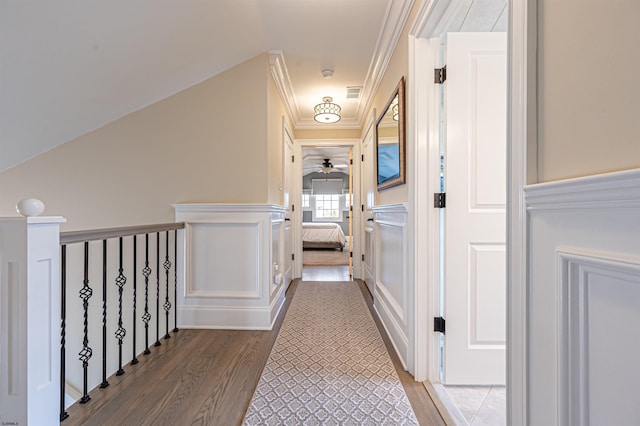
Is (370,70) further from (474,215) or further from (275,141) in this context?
(474,215)

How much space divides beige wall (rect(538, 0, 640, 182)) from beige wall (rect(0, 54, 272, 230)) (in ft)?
6.52

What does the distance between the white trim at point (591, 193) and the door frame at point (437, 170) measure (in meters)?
0.08

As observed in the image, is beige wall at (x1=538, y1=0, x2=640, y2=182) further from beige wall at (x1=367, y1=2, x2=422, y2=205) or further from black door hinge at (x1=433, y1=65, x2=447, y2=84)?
beige wall at (x1=367, y1=2, x2=422, y2=205)

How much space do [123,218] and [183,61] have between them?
4.57 ft

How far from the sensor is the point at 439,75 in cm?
165

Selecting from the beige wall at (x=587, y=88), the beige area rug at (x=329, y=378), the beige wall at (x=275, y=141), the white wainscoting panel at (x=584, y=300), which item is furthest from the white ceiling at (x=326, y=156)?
the white wainscoting panel at (x=584, y=300)

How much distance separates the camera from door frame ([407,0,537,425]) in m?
0.77

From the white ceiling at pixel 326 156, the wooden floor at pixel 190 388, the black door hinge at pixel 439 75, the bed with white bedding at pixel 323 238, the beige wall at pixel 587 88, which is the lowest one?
the wooden floor at pixel 190 388

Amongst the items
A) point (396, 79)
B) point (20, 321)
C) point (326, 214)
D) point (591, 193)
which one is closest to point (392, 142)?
point (396, 79)

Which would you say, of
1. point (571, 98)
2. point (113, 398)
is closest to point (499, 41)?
point (571, 98)

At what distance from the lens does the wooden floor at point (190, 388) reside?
4.44 ft

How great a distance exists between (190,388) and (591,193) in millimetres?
1839

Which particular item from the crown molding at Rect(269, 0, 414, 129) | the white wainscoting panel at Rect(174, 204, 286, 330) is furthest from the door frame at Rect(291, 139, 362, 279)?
the white wainscoting panel at Rect(174, 204, 286, 330)

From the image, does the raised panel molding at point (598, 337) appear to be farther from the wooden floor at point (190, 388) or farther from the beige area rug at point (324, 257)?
the beige area rug at point (324, 257)
